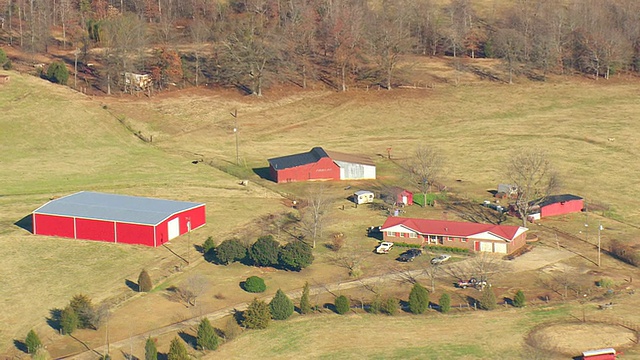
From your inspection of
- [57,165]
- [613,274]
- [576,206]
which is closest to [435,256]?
[613,274]

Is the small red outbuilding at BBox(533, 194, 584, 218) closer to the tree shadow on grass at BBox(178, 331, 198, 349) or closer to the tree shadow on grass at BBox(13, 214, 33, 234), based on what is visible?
the tree shadow on grass at BBox(178, 331, 198, 349)

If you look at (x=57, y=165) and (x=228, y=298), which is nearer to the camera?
(x=228, y=298)

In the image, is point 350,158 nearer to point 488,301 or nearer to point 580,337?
point 488,301

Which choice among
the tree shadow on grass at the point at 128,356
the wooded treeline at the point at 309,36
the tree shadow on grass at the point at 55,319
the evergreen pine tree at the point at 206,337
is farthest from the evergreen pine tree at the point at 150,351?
the wooded treeline at the point at 309,36

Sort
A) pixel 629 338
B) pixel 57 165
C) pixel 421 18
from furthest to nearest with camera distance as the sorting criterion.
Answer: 1. pixel 421 18
2. pixel 57 165
3. pixel 629 338

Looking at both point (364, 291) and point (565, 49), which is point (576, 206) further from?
point (565, 49)

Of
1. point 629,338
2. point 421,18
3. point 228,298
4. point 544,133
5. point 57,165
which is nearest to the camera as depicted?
point 629,338

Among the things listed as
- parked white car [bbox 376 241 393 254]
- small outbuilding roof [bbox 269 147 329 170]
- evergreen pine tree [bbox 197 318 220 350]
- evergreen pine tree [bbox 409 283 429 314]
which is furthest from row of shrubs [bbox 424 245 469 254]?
evergreen pine tree [bbox 197 318 220 350]

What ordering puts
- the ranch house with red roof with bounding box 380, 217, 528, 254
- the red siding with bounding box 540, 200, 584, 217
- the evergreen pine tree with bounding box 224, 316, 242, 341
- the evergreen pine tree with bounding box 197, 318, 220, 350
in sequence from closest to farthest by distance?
the evergreen pine tree with bounding box 197, 318, 220, 350 → the evergreen pine tree with bounding box 224, 316, 242, 341 → the ranch house with red roof with bounding box 380, 217, 528, 254 → the red siding with bounding box 540, 200, 584, 217
